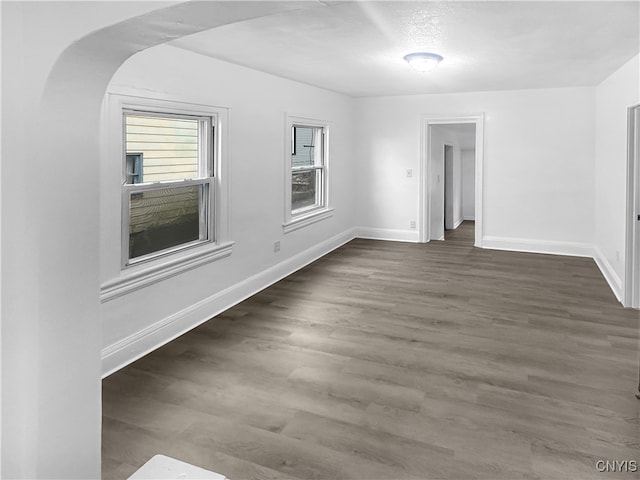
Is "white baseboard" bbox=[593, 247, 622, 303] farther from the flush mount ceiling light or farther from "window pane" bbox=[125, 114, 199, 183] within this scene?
"window pane" bbox=[125, 114, 199, 183]

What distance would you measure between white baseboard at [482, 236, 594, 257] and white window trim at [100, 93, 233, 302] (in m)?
4.25

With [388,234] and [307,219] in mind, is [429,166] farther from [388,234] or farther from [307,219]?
[307,219]

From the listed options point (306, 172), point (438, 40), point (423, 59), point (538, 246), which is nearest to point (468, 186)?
point (538, 246)

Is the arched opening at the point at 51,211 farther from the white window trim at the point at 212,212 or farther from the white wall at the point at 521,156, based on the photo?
the white wall at the point at 521,156

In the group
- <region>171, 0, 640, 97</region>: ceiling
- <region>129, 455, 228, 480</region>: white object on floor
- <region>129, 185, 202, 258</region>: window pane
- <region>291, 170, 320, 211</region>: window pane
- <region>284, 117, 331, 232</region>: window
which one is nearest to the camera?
<region>129, 455, 228, 480</region>: white object on floor

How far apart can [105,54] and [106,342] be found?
2038mm

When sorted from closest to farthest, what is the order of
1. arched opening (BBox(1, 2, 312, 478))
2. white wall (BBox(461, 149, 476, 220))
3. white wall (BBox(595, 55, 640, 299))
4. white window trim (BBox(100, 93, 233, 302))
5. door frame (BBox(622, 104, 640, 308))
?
arched opening (BBox(1, 2, 312, 478)) < white window trim (BBox(100, 93, 233, 302)) < door frame (BBox(622, 104, 640, 308)) < white wall (BBox(595, 55, 640, 299)) < white wall (BBox(461, 149, 476, 220))

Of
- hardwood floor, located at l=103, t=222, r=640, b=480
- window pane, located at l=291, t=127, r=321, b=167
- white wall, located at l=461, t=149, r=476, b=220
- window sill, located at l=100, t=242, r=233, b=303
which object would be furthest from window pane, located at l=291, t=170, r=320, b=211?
white wall, located at l=461, t=149, r=476, b=220

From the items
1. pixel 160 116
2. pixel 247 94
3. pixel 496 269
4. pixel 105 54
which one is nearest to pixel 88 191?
pixel 105 54

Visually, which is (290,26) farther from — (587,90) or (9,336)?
(587,90)

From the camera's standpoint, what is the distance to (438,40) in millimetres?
3594

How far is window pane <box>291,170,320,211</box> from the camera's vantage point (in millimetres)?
6078

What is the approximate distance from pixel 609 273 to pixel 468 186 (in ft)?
19.8

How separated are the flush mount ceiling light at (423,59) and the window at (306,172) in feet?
5.39
